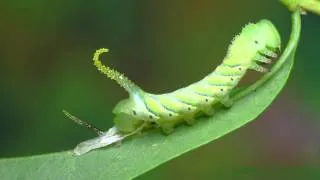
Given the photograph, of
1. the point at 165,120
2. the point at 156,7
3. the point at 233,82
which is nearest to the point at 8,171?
the point at 165,120

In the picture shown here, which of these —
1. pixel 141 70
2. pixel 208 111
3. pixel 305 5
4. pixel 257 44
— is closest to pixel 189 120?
pixel 208 111

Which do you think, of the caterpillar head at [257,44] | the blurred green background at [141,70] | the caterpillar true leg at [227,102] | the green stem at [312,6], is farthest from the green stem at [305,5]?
the blurred green background at [141,70]

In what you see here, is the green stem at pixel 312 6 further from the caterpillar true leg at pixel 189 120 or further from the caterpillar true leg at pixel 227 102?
the caterpillar true leg at pixel 189 120

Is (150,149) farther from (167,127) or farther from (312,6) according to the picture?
(312,6)

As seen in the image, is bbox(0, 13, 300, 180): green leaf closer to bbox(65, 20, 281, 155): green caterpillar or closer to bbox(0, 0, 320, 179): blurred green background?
bbox(65, 20, 281, 155): green caterpillar

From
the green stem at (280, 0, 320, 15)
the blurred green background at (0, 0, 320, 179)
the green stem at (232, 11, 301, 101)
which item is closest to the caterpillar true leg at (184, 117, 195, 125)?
the green stem at (232, 11, 301, 101)

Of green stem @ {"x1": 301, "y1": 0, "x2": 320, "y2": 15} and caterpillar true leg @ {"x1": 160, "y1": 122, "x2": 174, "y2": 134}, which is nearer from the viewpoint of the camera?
green stem @ {"x1": 301, "y1": 0, "x2": 320, "y2": 15}
